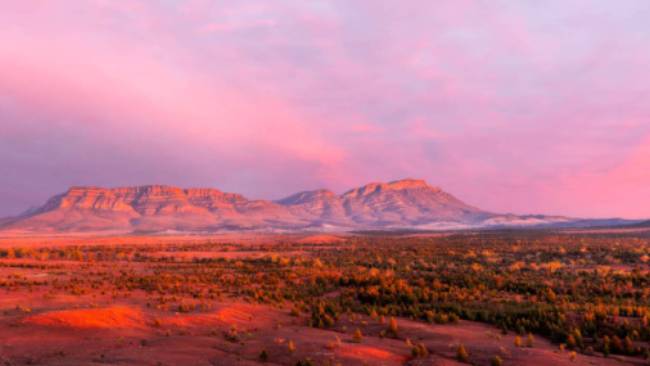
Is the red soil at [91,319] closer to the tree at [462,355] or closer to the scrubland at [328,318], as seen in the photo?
the scrubland at [328,318]

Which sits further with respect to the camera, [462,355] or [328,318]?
[328,318]

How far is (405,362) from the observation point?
11789 millimetres

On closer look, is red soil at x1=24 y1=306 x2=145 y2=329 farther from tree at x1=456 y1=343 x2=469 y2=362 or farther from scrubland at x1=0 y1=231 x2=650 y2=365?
tree at x1=456 y1=343 x2=469 y2=362

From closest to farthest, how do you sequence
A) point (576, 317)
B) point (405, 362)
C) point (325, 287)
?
point (405, 362) < point (576, 317) < point (325, 287)

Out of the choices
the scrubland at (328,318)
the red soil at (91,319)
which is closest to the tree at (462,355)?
the scrubland at (328,318)

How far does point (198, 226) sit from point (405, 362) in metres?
189

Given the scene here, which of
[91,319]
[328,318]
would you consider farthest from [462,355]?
[91,319]

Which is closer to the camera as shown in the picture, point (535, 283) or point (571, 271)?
point (535, 283)

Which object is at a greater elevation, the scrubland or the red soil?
the red soil

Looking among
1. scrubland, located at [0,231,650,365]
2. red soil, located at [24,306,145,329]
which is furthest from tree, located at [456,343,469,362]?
red soil, located at [24,306,145,329]

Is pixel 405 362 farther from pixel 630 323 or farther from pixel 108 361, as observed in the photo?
pixel 630 323

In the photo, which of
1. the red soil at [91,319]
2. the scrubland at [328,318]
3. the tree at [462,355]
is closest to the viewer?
the tree at [462,355]

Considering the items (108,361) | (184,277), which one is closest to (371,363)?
(108,361)

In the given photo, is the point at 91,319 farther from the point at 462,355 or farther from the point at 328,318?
the point at 462,355
